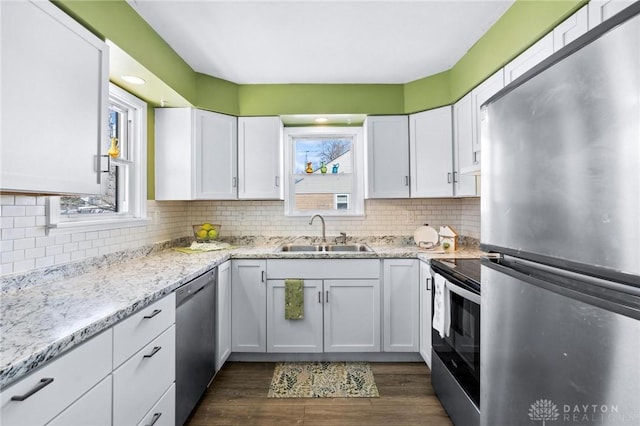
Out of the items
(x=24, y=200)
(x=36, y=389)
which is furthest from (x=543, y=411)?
(x=24, y=200)

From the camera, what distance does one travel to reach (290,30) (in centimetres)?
206

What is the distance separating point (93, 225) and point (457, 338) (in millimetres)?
2289

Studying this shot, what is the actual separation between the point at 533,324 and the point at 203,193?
2.58 m

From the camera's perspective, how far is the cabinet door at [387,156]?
2.90 meters

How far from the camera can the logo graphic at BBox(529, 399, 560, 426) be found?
2.12ft

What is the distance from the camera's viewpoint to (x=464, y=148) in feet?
8.11

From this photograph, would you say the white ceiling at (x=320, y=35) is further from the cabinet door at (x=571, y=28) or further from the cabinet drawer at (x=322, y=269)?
the cabinet drawer at (x=322, y=269)

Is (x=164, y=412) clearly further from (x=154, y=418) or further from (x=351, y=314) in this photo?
(x=351, y=314)

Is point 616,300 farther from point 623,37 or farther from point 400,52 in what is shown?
point 400,52

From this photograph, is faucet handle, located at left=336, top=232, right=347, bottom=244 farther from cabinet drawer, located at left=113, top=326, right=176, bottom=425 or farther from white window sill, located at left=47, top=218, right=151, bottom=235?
cabinet drawer, located at left=113, top=326, right=176, bottom=425

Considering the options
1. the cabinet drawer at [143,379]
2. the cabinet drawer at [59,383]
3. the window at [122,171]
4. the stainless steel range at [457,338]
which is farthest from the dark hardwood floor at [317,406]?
the window at [122,171]

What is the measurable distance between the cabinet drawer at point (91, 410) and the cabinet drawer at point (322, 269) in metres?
1.48

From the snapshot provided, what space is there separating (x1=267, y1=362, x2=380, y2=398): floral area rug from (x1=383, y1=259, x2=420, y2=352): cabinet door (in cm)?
33

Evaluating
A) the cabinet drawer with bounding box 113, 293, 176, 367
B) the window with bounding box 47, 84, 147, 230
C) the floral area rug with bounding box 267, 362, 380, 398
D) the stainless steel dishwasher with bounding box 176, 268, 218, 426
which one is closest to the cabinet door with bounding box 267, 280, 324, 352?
the floral area rug with bounding box 267, 362, 380, 398
